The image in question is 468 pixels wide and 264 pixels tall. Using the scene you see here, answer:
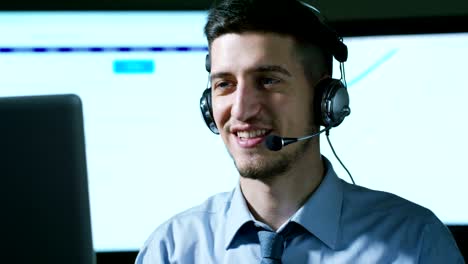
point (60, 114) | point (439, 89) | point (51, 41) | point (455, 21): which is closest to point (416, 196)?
point (439, 89)

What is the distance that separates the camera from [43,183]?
0.75m

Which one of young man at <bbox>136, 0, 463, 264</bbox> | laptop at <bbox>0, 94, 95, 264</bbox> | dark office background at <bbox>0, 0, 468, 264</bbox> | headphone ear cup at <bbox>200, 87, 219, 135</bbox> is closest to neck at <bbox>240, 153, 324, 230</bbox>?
young man at <bbox>136, 0, 463, 264</bbox>

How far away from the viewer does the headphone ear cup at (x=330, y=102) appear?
1.12m

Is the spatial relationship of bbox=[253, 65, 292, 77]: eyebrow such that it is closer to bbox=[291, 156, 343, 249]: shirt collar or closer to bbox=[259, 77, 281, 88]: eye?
bbox=[259, 77, 281, 88]: eye

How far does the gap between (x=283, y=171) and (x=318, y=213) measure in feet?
0.30

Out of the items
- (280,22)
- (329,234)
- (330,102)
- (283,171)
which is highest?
(280,22)

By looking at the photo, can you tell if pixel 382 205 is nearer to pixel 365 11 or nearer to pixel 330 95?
pixel 330 95

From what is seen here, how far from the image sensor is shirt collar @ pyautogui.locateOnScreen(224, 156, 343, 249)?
1146 millimetres

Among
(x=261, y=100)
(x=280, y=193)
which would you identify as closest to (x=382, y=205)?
(x=280, y=193)

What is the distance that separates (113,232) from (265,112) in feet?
1.45

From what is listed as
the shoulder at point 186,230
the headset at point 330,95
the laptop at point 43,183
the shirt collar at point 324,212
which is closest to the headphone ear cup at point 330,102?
the headset at point 330,95

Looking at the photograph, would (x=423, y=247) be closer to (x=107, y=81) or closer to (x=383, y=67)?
(x=383, y=67)

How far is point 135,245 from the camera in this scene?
1384 mm

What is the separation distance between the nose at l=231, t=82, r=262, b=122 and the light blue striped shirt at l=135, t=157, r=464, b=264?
164mm
